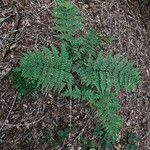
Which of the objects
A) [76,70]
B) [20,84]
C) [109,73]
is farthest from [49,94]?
[109,73]

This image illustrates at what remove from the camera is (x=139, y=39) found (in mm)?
4105

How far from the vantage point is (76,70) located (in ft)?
9.73

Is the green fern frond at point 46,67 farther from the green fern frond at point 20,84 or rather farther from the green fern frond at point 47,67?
the green fern frond at point 20,84

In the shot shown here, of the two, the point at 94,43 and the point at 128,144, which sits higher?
the point at 94,43

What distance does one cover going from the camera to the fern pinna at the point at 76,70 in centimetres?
279

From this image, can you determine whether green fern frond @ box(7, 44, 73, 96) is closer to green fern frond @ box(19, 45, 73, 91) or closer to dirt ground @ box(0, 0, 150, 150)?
green fern frond @ box(19, 45, 73, 91)

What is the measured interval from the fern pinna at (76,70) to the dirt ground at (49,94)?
0.20 m

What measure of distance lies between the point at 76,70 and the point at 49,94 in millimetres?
474

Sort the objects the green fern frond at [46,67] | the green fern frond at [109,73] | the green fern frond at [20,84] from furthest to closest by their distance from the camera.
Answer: the green fern frond at [20,84] < the green fern frond at [109,73] < the green fern frond at [46,67]

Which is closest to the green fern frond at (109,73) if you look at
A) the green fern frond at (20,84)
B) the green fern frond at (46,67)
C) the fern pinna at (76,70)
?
the fern pinna at (76,70)

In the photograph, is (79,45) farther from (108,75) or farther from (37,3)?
(37,3)

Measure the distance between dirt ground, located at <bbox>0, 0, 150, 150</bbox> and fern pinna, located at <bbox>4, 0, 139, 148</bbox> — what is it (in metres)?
0.20

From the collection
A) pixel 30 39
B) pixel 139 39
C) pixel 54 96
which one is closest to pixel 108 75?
pixel 54 96

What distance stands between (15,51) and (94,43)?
75 centimetres
